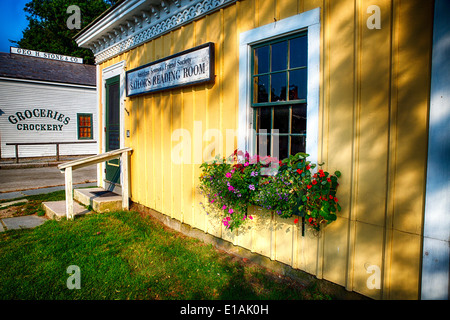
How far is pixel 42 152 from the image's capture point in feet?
54.0

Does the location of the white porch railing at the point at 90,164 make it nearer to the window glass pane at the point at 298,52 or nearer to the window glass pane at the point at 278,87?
the window glass pane at the point at 278,87

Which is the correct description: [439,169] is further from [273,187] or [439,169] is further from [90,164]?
[90,164]

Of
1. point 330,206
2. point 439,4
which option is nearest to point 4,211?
point 330,206

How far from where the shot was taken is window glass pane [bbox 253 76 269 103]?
3480 millimetres

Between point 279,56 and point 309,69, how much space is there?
0.52 m

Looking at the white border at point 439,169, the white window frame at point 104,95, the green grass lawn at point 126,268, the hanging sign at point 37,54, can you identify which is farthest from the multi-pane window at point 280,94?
the hanging sign at point 37,54

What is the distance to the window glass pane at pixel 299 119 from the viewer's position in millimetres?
3094

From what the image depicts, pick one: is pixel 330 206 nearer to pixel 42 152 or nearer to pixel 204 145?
pixel 204 145

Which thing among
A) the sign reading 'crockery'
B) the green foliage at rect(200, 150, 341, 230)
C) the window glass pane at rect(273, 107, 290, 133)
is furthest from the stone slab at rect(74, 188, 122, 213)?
the window glass pane at rect(273, 107, 290, 133)

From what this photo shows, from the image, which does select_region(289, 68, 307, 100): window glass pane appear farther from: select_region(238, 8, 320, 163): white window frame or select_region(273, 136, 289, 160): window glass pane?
select_region(273, 136, 289, 160): window glass pane

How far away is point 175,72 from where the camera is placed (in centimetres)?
473

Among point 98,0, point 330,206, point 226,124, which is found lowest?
point 330,206

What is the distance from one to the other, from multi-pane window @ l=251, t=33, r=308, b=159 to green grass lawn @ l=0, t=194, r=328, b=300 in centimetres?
153

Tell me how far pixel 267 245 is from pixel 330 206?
1.11 metres
